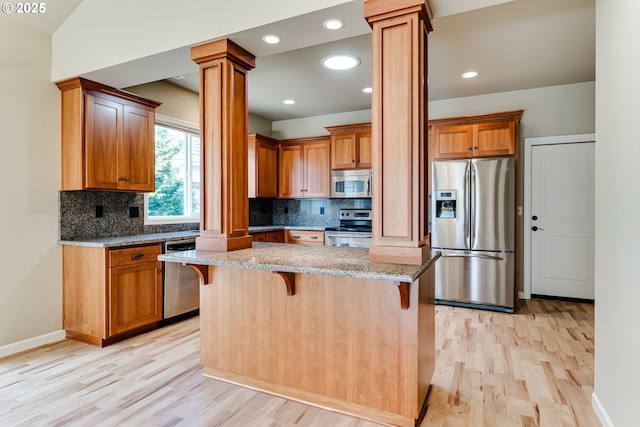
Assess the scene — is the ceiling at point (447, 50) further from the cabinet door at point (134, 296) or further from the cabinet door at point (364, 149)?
the cabinet door at point (134, 296)

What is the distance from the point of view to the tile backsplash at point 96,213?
3.21 meters

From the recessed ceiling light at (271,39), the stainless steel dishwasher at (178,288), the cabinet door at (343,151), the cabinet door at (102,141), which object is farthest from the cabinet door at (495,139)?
the cabinet door at (102,141)

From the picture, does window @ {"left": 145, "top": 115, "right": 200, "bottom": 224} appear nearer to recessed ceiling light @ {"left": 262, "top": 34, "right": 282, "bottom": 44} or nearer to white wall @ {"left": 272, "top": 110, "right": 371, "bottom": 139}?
white wall @ {"left": 272, "top": 110, "right": 371, "bottom": 139}

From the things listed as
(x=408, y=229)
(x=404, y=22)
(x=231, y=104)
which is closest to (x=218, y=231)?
(x=231, y=104)

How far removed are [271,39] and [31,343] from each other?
318 cm

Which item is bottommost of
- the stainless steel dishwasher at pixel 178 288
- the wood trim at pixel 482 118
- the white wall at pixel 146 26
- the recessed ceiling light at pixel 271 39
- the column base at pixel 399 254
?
the stainless steel dishwasher at pixel 178 288

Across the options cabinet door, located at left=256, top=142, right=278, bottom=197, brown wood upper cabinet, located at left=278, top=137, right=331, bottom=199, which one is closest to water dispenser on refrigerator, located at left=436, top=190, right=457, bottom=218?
brown wood upper cabinet, located at left=278, top=137, right=331, bottom=199

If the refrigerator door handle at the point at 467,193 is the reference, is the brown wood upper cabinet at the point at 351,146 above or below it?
above

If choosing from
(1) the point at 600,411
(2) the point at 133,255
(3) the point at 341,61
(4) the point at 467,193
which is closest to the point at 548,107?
(4) the point at 467,193

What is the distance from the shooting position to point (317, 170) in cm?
532

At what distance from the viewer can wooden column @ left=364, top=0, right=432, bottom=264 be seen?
1914mm

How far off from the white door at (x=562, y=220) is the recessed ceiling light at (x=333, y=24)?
3.49m

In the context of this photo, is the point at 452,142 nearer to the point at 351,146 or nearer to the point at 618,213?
the point at 351,146

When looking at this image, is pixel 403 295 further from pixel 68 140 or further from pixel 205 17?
pixel 68 140
